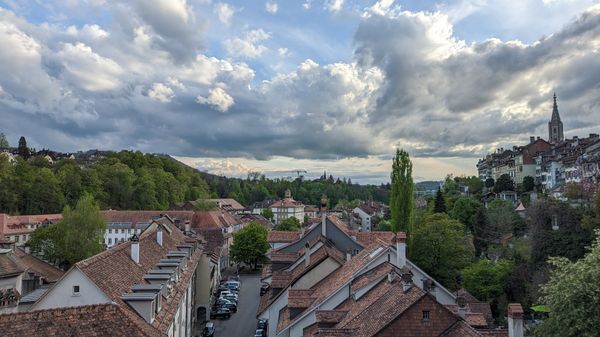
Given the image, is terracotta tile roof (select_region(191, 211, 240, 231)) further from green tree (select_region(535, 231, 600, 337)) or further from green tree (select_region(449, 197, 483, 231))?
green tree (select_region(535, 231, 600, 337))

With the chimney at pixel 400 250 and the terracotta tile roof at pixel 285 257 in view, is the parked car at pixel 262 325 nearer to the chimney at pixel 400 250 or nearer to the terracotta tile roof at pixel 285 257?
the terracotta tile roof at pixel 285 257

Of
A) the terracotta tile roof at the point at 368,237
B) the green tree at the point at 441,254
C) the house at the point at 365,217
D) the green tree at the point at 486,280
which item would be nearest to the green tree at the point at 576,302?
the terracotta tile roof at the point at 368,237

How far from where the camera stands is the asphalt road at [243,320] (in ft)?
136

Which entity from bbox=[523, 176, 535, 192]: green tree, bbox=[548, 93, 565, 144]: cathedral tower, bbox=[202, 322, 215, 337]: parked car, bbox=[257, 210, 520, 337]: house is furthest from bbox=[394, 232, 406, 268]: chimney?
bbox=[548, 93, 565, 144]: cathedral tower

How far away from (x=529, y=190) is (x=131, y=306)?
A: 92.3 meters

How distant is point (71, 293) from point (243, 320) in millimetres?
25557

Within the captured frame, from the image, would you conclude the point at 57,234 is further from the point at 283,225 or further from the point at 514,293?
the point at 514,293

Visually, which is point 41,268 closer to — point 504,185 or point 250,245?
point 250,245

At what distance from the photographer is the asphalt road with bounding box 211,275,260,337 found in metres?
41.4

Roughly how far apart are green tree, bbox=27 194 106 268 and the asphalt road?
2186 cm

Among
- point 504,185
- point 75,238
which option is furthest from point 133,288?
point 504,185

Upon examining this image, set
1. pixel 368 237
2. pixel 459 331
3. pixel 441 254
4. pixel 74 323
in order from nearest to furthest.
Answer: pixel 74 323 → pixel 459 331 → pixel 368 237 → pixel 441 254

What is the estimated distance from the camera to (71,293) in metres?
22.2

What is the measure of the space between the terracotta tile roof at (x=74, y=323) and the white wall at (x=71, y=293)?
6265mm
